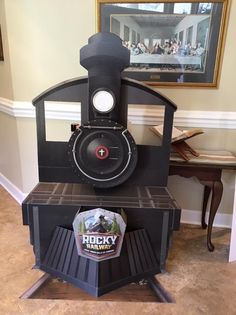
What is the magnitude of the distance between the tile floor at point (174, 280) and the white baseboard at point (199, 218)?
51mm

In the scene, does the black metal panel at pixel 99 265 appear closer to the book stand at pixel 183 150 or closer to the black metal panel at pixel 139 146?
the black metal panel at pixel 139 146

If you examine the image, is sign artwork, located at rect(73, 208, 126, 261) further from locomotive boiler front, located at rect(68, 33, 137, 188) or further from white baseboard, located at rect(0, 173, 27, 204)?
white baseboard, located at rect(0, 173, 27, 204)

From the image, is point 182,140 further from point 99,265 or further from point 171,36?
point 99,265

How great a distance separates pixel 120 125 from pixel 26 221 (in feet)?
2.26

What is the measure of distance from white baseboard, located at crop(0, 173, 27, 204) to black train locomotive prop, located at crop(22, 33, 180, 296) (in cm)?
100

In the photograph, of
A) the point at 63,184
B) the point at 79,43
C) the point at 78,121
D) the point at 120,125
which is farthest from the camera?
the point at 78,121

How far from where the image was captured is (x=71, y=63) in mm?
2006

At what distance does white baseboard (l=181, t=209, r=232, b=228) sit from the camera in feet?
7.25

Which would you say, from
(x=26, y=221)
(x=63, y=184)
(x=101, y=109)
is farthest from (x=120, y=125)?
(x=26, y=221)

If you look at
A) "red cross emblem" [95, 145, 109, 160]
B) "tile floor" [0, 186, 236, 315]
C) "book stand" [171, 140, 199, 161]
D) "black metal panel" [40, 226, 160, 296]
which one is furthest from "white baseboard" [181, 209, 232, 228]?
"red cross emblem" [95, 145, 109, 160]

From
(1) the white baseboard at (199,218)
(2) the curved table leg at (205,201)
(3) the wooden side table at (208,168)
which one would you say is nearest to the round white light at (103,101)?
(3) the wooden side table at (208,168)

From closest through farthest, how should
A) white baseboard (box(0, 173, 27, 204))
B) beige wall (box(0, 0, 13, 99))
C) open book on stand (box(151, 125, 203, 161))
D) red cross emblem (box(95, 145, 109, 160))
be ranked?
red cross emblem (box(95, 145, 109, 160))
open book on stand (box(151, 125, 203, 161))
beige wall (box(0, 0, 13, 99))
white baseboard (box(0, 173, 27, 204))

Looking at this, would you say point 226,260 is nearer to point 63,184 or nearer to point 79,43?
point 63,184

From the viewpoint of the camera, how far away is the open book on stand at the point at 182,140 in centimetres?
178
